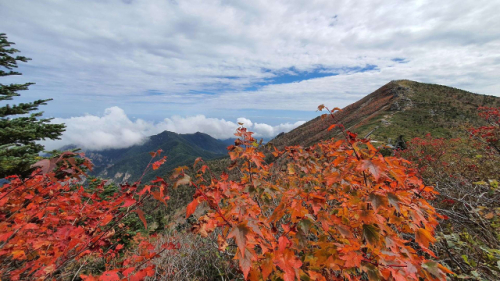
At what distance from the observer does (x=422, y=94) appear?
40.8 meters

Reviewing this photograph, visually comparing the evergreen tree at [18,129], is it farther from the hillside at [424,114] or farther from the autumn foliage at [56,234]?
the hillside at [424,114]

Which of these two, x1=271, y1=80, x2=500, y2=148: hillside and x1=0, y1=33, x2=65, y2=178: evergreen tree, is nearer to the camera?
x1=0, y1=33, x2=65, y2=178: evergreen tree

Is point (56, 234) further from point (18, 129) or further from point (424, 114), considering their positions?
point (424, 114)

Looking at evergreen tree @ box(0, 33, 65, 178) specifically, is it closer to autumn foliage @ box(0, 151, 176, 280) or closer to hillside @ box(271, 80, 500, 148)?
autumn foliage @ box(0, 151, 176, 280)

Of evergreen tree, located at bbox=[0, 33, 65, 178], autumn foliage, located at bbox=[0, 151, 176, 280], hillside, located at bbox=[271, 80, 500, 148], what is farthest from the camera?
hillside, located at bbox=[271, 80, 500, 148]

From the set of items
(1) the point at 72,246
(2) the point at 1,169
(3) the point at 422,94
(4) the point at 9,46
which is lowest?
(2) the point at 1,169

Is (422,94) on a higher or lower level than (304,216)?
higher

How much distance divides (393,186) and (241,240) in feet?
7.56

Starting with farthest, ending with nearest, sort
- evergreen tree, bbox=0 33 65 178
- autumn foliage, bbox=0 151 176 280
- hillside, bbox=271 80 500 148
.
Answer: hillside, bbox=271 80 500 148 < evergreen tree, bbox=0 33 65 178 < autumn foliage, bbox=0 151 176 280

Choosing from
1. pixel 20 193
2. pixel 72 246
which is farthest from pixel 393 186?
pixel 20 193

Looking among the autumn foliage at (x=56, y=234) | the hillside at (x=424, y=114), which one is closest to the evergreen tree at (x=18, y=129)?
the autumn foliage at (x=56, y=234)

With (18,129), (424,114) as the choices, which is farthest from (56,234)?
(424,114)

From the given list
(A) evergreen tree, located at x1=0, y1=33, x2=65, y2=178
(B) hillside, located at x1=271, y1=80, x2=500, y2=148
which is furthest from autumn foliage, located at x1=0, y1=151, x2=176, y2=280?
(B) hillside, located at x1=271, y1=80, x2=500, y2=148

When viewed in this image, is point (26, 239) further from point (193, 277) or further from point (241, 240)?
point (241, 240)
